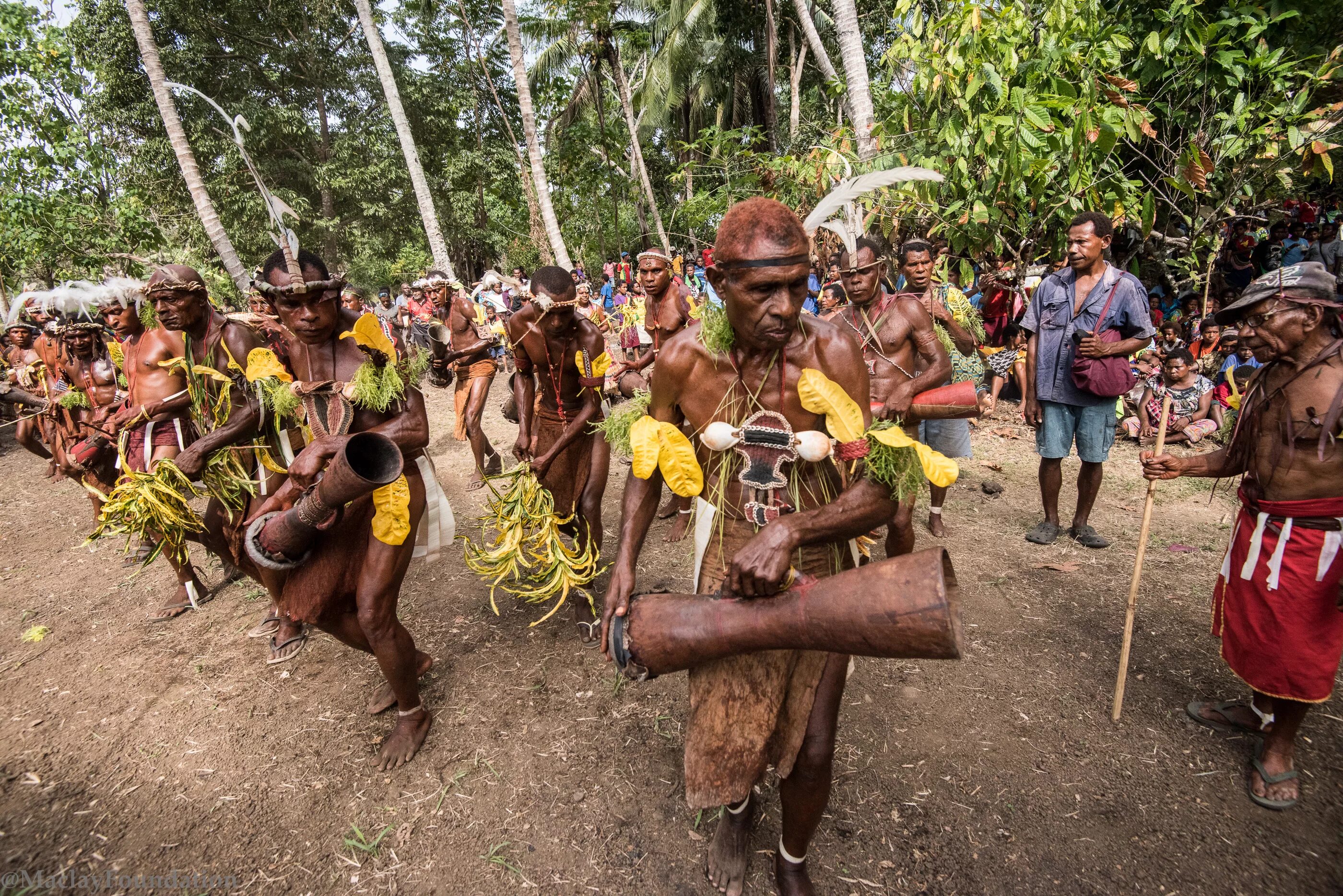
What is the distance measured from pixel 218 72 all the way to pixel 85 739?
89.3ft

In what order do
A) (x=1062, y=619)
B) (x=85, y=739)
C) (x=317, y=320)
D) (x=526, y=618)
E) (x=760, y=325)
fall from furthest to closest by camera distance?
(x=526, y=618), (x=1062, y=619), (x=85, y=739), (x=317, y=320), (x=760, y=325)

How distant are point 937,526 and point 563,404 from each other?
325 cm

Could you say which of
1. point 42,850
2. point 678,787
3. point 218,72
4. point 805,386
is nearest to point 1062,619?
point 678,787

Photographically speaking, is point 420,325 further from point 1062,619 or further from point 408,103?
point 408,103

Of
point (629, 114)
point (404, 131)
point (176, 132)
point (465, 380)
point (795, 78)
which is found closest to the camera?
point (465, 380)

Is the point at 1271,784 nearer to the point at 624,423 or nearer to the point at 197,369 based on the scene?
the point at 624,423

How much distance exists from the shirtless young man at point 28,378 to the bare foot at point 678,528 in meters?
7.47

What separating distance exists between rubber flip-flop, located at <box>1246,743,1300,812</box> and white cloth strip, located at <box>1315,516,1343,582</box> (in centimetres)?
86

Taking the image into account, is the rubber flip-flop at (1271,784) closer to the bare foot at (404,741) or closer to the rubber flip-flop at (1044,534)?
the rubber flip-flop at (1044,534)

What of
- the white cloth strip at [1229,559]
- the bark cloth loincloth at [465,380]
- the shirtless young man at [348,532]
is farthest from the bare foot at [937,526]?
the bark cloth loincloth at [465,380]

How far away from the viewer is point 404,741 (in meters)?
3.29

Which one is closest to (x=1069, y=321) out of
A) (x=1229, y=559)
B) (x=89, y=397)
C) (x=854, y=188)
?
(x=1229, y=559)

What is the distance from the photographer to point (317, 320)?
325cm

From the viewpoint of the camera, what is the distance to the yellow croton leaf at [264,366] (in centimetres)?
337
